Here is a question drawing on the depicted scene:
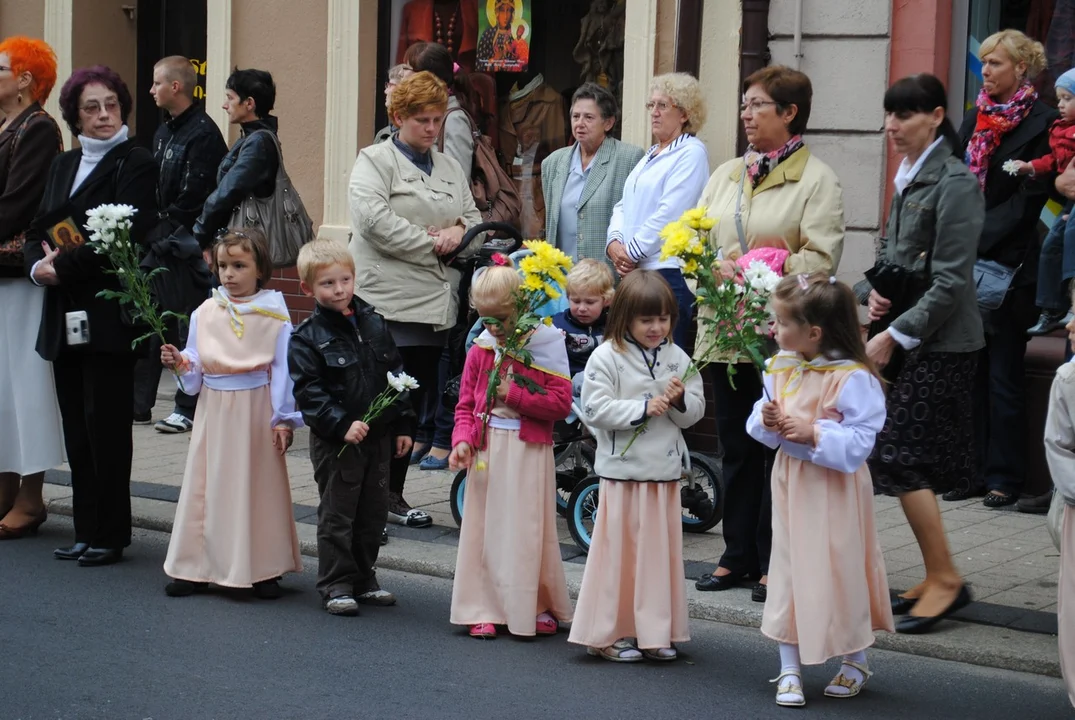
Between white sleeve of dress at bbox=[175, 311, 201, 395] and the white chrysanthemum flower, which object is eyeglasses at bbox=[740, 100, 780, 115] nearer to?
the white chrysanthemum flower

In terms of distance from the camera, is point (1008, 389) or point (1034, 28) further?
point (1034, 28)

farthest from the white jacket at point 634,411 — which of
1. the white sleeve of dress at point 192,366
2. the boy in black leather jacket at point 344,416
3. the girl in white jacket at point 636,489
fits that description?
the white sleeve of dress at point 192,366

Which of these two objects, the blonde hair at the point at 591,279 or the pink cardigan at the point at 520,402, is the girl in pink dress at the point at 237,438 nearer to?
the pink cardigan at the point at 520,402

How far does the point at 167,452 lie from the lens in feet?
33.8

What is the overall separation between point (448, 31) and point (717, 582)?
6184 mm

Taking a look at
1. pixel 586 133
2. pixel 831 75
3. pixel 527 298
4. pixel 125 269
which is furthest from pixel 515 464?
pixel 831 75

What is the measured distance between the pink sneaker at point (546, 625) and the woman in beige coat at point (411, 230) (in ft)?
6.40

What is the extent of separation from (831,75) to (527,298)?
13.9 ft

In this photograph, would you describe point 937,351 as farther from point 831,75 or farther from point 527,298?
point 831,75

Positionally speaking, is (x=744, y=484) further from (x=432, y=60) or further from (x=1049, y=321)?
(x=432, y=60)

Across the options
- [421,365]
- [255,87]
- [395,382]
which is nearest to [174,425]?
[255,87]

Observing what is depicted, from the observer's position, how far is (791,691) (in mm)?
5504

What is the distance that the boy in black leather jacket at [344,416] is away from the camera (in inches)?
261

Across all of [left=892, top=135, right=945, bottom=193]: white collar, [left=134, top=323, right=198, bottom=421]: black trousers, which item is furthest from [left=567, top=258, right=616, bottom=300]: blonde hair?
[left=134, top=323, right=198, bottom=421]: black trousers
